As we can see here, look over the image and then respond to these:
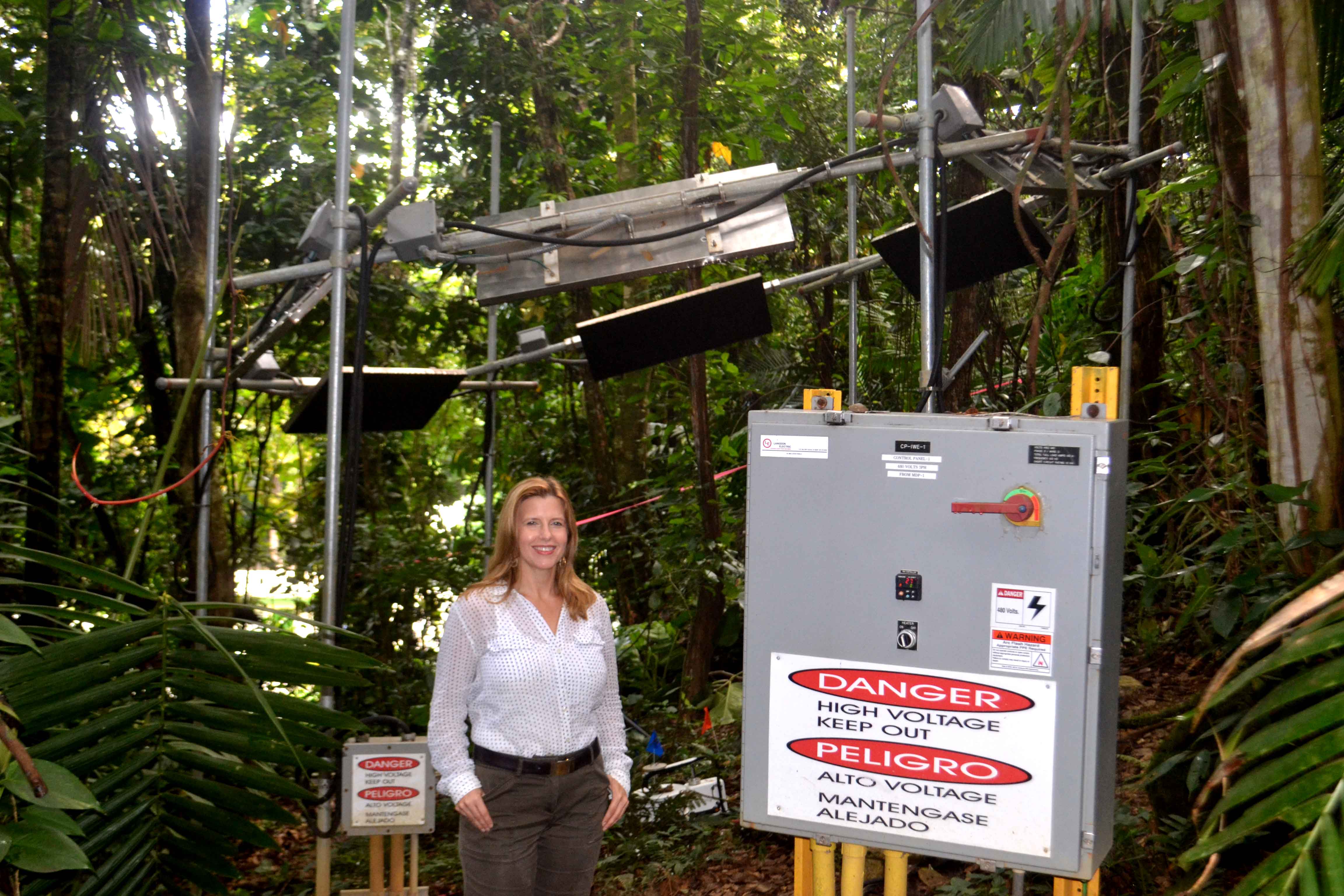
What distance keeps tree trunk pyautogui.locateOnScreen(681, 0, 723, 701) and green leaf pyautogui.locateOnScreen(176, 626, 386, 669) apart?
10.7 feet

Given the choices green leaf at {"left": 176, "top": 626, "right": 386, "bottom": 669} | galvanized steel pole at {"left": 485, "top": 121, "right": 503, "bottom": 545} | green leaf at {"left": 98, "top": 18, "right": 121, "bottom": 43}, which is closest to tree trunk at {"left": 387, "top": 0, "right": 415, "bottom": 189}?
galvanized steel pole at {"left": 485, "top": 121, "right": 503, "bottom": 545}

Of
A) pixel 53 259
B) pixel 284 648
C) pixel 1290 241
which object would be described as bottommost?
pixel 284 648

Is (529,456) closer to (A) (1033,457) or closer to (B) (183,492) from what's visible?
(B) (183,492)

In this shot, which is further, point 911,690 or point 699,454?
point 699,454

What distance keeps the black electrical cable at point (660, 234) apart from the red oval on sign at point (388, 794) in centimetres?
170

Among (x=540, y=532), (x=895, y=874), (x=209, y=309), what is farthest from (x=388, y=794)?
(x=209, y=309)

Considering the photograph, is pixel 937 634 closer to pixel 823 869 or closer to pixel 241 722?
pixel 823 869

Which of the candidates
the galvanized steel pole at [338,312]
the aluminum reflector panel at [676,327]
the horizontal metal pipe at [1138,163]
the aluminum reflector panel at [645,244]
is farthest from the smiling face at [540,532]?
the horizontal metal pipe at [1138,163]

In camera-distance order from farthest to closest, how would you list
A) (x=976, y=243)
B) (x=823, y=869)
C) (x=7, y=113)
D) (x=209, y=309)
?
(x=976, y=243)
(x=209, y=309)
(x=823, y=869)
(x=7, y=113)

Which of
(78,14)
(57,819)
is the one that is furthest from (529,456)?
(57,819)

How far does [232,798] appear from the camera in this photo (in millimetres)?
2457

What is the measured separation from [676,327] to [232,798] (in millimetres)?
2543

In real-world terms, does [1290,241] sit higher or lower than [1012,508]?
higher

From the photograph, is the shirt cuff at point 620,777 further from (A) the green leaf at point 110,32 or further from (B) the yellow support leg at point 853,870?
(A) the green leaf at point 110,32
